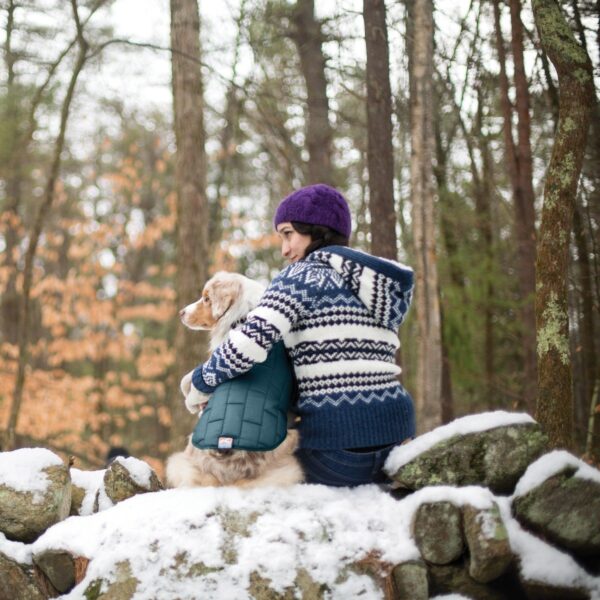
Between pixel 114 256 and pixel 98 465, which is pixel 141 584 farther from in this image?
pixel 114 256

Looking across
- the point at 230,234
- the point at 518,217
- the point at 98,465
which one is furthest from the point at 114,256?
the point at 518,217

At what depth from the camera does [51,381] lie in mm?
13430

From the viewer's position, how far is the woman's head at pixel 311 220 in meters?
3.69

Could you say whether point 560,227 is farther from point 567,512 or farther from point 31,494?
point 31,494

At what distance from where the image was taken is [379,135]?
252 inches

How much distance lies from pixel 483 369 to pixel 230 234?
6.66 metres

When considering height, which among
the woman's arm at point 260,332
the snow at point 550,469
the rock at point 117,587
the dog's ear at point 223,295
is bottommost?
the rock at point 117,587

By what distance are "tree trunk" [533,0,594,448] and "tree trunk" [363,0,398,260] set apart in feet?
7.54

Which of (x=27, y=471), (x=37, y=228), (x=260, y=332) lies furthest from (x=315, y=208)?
(x=37, y=228)

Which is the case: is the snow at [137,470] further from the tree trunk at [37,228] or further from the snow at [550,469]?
the tree trunk at [37,228]

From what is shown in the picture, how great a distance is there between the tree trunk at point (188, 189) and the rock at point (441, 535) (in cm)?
453

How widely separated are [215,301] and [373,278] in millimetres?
881

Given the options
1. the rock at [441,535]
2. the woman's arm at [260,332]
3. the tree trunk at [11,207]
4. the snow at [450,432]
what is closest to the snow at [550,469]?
the snow at [450,432]

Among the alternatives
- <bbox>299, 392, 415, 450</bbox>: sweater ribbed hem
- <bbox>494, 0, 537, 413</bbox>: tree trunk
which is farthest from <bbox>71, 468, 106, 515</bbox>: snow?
<bbox>494, 0, 537, 413</bbox>: tree trunk
